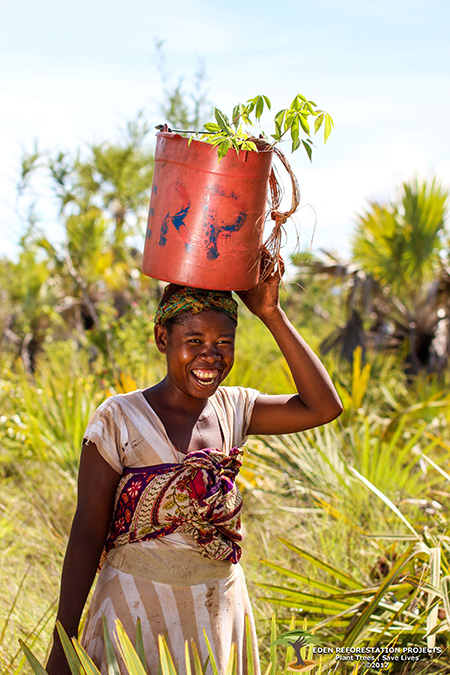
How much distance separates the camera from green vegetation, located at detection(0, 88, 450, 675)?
2.43 metres

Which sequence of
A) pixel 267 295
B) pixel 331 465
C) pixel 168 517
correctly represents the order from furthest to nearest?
pixel 331 465 → pixel 267 295 → pixel 168 517

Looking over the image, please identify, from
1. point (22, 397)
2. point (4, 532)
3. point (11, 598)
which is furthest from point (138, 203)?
point (11, 598)

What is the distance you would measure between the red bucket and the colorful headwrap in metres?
0.06

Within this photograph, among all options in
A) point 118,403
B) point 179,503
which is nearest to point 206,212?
point 118,403

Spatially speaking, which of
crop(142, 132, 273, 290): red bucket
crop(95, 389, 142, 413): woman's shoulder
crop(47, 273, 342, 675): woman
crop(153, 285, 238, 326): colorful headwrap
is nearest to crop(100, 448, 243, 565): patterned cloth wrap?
crop(47, 273, 342, 675): woman

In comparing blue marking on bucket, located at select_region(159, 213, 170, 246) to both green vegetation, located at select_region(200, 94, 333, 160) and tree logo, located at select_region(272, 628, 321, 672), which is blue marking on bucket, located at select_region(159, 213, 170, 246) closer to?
green vegetation, located at select_region(200, 94, 333, 160)

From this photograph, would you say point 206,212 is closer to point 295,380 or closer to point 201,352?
point 201,352

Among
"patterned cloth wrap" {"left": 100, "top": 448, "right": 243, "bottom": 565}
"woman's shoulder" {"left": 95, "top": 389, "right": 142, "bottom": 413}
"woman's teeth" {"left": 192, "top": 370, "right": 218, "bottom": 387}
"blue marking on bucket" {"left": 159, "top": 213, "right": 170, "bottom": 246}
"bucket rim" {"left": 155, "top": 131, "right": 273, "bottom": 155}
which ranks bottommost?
"patterned cloth wrap" {"left": 100, "top": 448, "right": 243, "bottom": 565}

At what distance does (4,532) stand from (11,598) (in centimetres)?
107

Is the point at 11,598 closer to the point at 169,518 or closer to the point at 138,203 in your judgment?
the point at 169,518

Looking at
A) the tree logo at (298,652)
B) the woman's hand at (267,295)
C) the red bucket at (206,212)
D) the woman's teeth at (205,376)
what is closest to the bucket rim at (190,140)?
the red bucket at (206,212)

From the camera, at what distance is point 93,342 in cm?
737

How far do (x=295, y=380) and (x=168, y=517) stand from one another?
0.62 metres

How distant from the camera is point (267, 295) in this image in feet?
6.48
